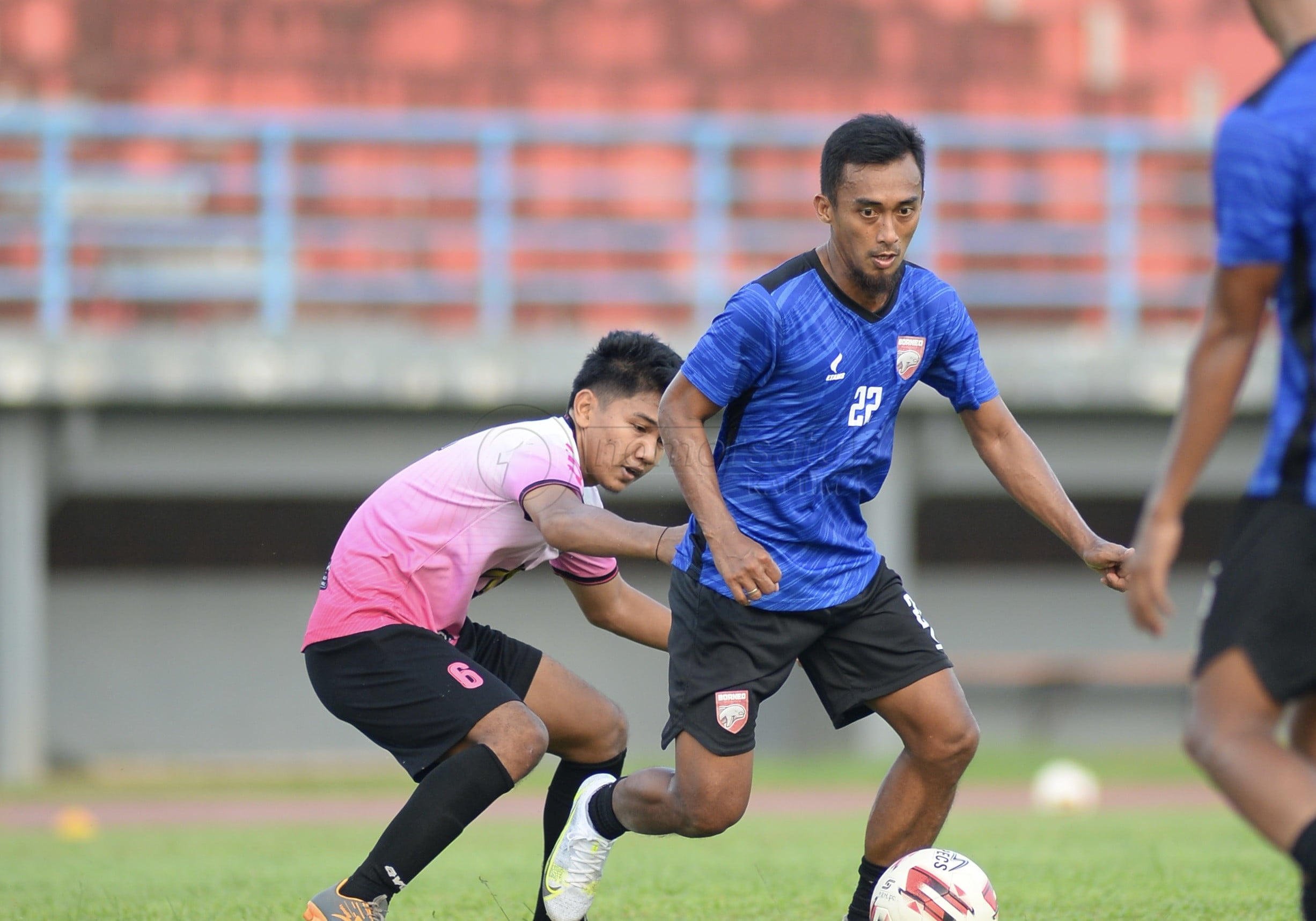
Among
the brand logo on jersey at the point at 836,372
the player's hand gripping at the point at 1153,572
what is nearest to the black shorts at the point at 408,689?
the brand logo on jersey at the point at 836,372

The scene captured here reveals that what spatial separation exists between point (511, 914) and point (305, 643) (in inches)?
53.6

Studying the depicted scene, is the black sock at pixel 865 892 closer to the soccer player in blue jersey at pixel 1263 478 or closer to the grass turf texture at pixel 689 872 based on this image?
the grass turf texture at pixel 689 872

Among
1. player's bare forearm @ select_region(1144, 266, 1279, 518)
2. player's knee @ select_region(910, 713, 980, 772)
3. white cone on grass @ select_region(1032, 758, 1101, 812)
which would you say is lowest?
white cone on grass @ select_region(1032, 758, 1101, 812)

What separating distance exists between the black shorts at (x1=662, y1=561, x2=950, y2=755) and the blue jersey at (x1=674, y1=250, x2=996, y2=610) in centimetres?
6

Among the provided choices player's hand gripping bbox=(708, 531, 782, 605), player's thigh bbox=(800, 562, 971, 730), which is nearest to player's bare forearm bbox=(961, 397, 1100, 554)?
player's thigh bbox=(800, 562, 971, 730)

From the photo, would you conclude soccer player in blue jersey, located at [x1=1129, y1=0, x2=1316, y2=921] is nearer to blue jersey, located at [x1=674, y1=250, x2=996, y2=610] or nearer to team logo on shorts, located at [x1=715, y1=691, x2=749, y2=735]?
blue jersey, located at [x1=674, y1=250, x2=996, y2=610]

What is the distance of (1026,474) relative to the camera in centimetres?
510

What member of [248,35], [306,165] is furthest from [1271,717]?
[248,35]

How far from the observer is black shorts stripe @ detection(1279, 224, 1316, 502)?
10.5 ft

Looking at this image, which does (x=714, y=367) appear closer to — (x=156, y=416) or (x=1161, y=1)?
(x=156, y=416)

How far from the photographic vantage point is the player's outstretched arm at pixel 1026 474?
5.01 meters

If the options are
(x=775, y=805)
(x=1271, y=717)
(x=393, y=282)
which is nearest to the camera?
(x=1271, y=717)

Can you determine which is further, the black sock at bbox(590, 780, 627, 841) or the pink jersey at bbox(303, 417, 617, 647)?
the black sock at bbox(590, 780, 627, 841)

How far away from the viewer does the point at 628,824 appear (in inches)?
201
